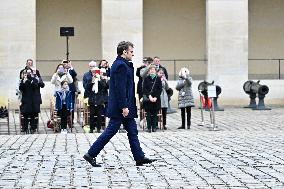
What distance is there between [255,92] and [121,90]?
2108 cm

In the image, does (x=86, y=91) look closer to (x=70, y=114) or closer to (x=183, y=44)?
(x=70, y=114)

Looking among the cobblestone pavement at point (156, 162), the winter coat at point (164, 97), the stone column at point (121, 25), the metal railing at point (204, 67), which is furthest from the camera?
the metal railing at point (204, 67)

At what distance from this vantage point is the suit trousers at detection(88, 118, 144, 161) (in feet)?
39.8

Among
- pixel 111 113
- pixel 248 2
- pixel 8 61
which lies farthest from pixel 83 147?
pixel 248 2

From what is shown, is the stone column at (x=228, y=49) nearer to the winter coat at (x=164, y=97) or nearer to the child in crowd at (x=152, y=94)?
the winter coat at (x=164, y=97)

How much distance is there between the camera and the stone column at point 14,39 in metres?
32.7

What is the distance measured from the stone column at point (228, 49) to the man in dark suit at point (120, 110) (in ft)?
72.4

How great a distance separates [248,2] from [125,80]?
26.3m

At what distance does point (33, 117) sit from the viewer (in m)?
21.6

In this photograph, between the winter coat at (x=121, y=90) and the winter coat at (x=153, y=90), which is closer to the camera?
the winter coat at (x=121, y=90)

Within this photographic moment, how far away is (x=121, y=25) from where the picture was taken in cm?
3344

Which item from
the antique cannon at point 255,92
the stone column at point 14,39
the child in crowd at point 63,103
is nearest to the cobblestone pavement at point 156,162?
the child in crowd at point 63,103

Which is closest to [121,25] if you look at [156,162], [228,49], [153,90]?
[228,49]

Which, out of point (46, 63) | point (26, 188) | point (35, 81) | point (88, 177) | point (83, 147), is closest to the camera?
point (26, 188)
